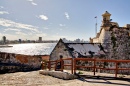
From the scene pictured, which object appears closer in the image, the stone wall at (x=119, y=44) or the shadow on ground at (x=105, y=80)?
the shadow on ground at (x=105, y=80)

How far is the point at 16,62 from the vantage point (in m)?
19.3

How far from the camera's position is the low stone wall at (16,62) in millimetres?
17894

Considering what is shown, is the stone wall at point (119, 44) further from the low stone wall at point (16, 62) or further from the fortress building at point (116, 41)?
the low stone wall at point (16, 62)

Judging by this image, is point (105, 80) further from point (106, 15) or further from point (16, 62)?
point (106, 15)

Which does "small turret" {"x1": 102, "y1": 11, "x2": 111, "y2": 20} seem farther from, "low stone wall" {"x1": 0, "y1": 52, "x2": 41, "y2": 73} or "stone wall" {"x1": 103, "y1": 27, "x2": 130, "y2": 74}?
→ "low stone wall" {"x1": 0, "y1": 52, "x2": 41, "y2": 73}

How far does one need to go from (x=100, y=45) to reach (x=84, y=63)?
5595 mm

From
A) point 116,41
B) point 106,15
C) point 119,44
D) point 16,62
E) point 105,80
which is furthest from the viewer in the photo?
point 106,15

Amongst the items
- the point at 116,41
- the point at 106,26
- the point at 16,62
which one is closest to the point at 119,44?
the point at 116,41

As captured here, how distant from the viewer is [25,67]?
2045cm

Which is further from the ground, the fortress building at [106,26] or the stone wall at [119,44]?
the fortress building at [106,26]

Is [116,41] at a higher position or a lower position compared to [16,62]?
higher

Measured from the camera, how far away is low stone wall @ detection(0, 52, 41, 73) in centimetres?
1789

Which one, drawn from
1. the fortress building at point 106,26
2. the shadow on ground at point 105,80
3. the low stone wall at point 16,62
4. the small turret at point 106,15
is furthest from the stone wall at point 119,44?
the shadow on ground at point 105,80

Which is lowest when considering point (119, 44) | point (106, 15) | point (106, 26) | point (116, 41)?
point (119, 44)
